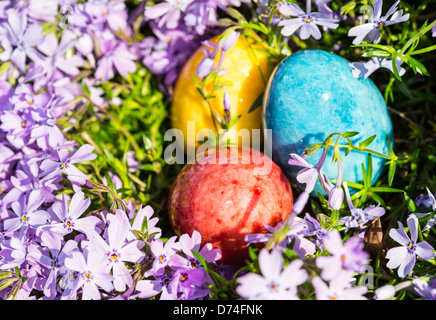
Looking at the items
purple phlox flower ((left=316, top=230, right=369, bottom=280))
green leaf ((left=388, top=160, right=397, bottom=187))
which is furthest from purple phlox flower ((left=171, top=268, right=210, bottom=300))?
green leaf ((left=388, top=160, right=397, bottom=187))

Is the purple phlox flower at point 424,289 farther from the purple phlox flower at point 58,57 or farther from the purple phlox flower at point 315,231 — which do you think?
the purple phlox flower at point 58,57

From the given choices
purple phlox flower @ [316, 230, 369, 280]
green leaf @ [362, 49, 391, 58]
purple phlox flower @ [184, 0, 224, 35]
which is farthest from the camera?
purple phlox flower @ [184, 0, 224, 35]

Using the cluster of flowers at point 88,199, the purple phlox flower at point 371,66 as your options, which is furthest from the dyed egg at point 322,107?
the cluster of flowers at point 88,199

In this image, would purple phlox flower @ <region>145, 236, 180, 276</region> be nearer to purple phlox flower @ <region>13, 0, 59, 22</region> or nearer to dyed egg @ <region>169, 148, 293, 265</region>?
dyed egg @ <region>169, 148, 293, 265</region>

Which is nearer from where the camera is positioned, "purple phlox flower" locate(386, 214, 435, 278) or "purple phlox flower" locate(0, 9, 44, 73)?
"purple phlox flower" locate(386, 214, 435, 278)

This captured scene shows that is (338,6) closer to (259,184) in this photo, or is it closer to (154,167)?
(259,184)

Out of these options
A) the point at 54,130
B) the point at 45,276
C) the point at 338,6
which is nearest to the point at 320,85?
the point at 338,6
